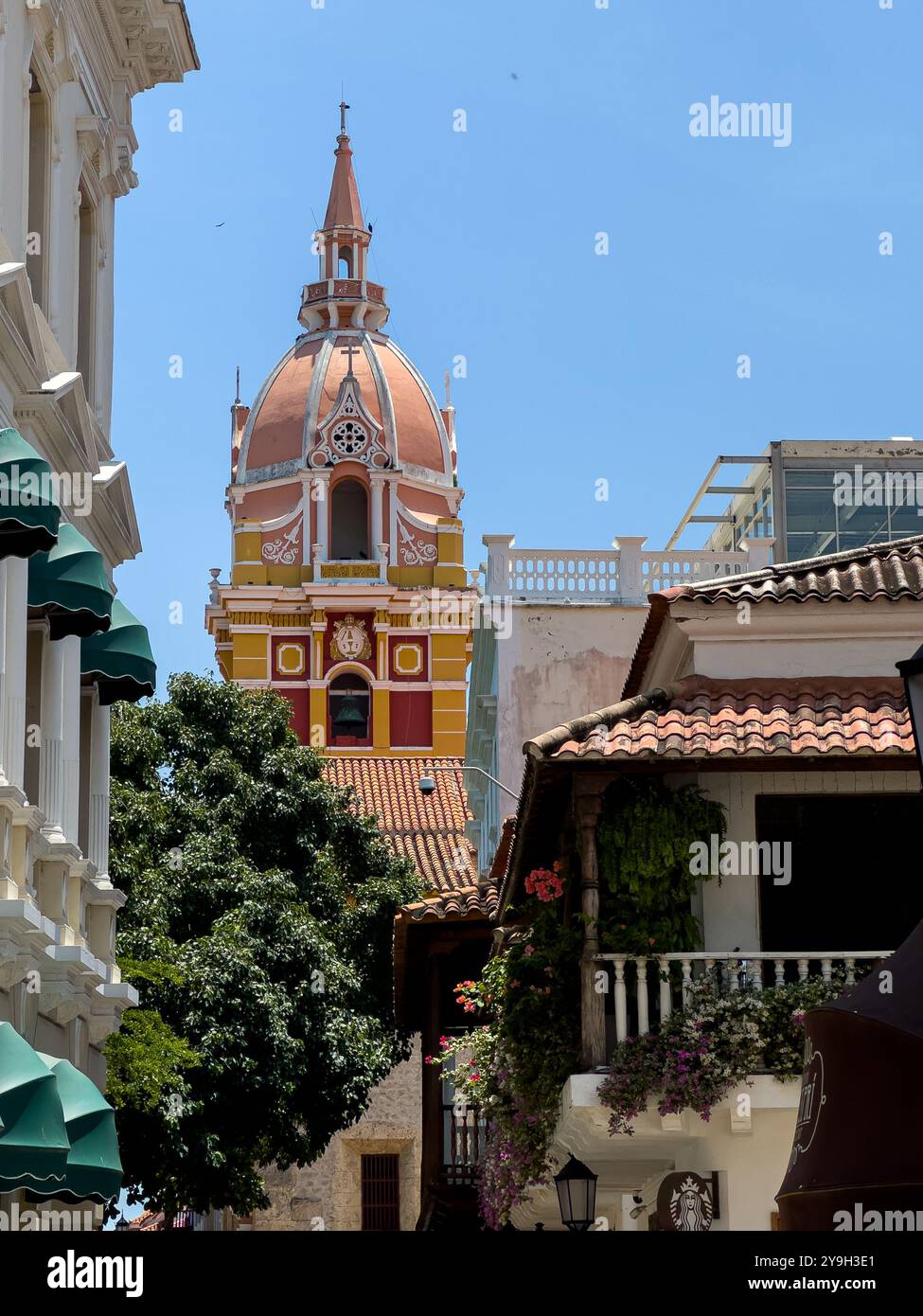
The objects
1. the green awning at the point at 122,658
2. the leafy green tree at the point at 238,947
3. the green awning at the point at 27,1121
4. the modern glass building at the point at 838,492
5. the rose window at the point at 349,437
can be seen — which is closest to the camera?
the green awning at the point at 27,1121

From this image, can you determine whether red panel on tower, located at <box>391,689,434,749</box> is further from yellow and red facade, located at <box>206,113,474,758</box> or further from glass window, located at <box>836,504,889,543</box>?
glass window, located at <box>836,504,889,543</box>

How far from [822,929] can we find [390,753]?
43351mm

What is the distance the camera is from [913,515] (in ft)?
130

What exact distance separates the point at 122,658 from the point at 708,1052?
602 cm

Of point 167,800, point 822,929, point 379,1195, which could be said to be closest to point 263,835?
point 167,800

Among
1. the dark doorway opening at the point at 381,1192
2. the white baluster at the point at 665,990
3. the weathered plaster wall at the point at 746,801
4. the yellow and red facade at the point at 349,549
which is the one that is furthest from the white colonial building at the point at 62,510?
the yellow and red facade at the point at 349,549

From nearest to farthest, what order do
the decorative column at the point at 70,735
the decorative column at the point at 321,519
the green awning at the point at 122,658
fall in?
the decorative column at the point at 70,735
the green awning at the point at 122,658
the decorative column at the point at 321,519

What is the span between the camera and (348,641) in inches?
2436

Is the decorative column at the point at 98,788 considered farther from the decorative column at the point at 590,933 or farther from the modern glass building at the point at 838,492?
the modern glass building at the point at 838,492

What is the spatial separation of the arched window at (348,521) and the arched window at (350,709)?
505cm

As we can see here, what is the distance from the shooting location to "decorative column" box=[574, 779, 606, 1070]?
1623cm

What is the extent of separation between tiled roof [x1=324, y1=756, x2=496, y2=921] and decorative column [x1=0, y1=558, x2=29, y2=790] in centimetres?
2181

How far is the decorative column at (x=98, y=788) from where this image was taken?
19562 millimetres
